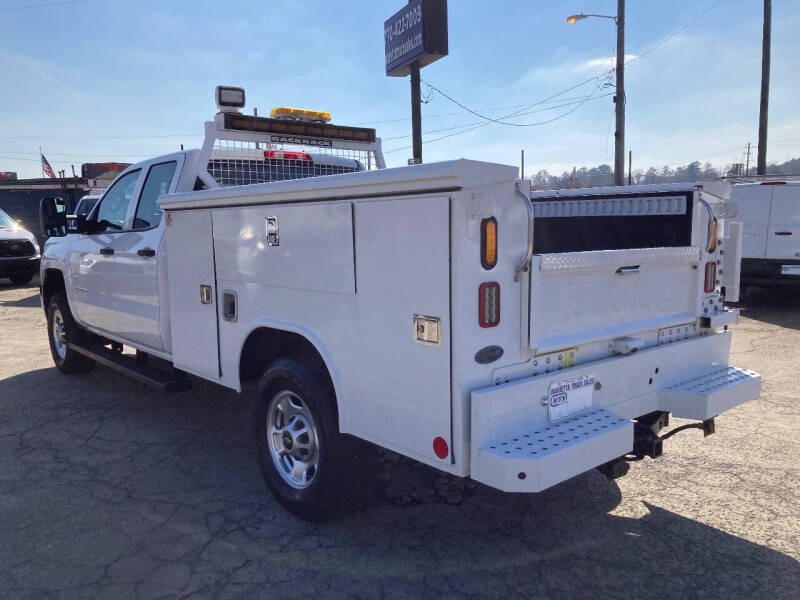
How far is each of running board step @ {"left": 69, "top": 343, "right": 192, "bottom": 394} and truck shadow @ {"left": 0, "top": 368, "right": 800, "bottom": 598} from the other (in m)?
0.47

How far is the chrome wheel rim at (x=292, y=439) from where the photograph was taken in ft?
11.1

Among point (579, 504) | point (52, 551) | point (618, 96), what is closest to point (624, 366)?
point (579, 504)

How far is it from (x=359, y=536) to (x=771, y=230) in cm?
1008

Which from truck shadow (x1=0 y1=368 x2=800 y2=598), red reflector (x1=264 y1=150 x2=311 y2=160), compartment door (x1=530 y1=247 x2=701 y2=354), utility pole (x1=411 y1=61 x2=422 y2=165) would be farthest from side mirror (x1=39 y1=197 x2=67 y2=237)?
utility pole (x1=411 y1=61 x2=422 y2=165)

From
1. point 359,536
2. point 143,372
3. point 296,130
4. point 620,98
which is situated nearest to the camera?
point 359,536

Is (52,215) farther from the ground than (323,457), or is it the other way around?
(52,215)

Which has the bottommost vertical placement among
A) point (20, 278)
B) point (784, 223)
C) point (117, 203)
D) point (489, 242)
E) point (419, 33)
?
point (20, 278)

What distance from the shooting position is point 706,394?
3318 mm

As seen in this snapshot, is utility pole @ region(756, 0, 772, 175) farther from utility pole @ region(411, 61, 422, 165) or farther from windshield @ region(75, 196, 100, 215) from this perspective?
windshield @ region(75, 196, 100, 215)

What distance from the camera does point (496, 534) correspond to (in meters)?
3.33

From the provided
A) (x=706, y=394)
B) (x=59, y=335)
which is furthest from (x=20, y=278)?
(x=706, y=394)

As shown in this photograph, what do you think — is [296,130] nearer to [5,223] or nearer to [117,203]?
[117,203]

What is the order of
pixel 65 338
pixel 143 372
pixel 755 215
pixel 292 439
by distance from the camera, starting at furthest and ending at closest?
pixel 755 215, pixel 65 338, pixel 143 372, pixel 292 439

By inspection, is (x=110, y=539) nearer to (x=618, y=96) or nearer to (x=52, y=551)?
(x=52, y=551)
